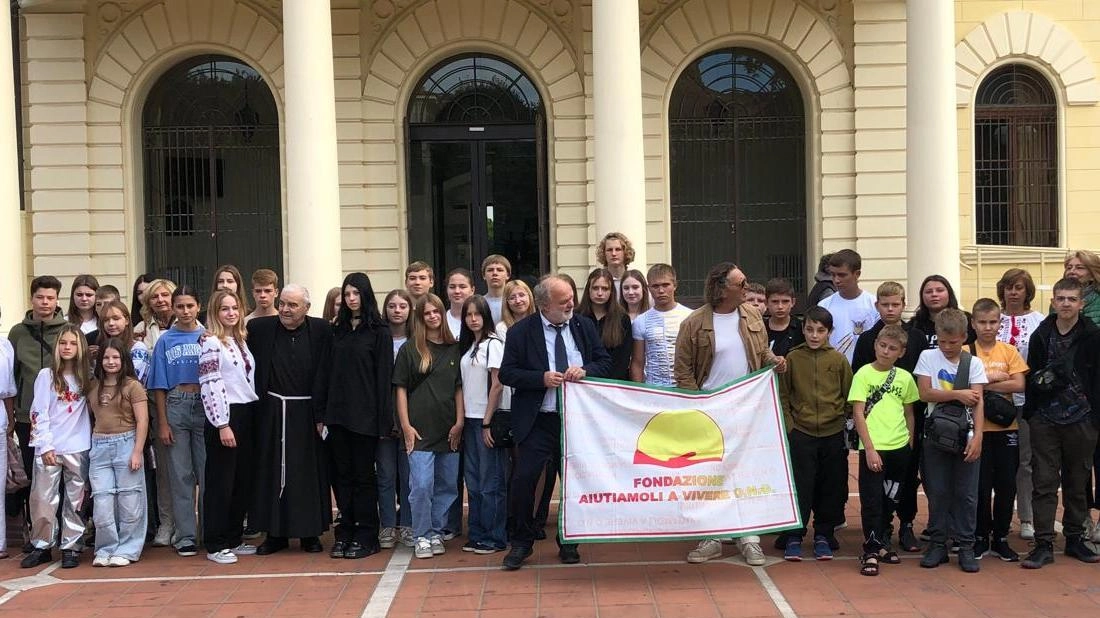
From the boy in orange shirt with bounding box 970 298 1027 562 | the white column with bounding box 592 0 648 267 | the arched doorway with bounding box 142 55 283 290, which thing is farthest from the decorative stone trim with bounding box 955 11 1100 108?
the boy in orange shirt with bounding box 970 298 1027 562

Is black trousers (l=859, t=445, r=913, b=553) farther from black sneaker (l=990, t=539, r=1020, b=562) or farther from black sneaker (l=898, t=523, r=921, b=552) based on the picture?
black sneaker (l=990, t=539, r=1020, b=562)

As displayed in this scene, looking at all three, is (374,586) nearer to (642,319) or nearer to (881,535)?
(642,319)

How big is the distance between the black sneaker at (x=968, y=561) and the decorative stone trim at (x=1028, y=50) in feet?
38.6

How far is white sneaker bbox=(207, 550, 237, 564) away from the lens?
7625mm

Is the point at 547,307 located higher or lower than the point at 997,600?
higher

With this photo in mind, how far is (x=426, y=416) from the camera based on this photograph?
7.73 m

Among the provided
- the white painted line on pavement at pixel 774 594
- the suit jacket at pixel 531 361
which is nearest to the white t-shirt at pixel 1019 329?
the white painted line on pavement at pixel 774 594

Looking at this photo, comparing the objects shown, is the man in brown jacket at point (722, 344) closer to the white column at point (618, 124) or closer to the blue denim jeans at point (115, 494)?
the blue denim jeans at point (115, 494)

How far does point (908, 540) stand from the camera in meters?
7.54

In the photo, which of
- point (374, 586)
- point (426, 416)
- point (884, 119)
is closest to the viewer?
point (374, 586)

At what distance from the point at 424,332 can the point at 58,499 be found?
2.84 metres

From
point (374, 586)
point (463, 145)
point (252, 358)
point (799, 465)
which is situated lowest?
point (374, 586)

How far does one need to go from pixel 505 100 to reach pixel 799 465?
11.0 meters

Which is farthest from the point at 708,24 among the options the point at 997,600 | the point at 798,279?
the point at 997,600
